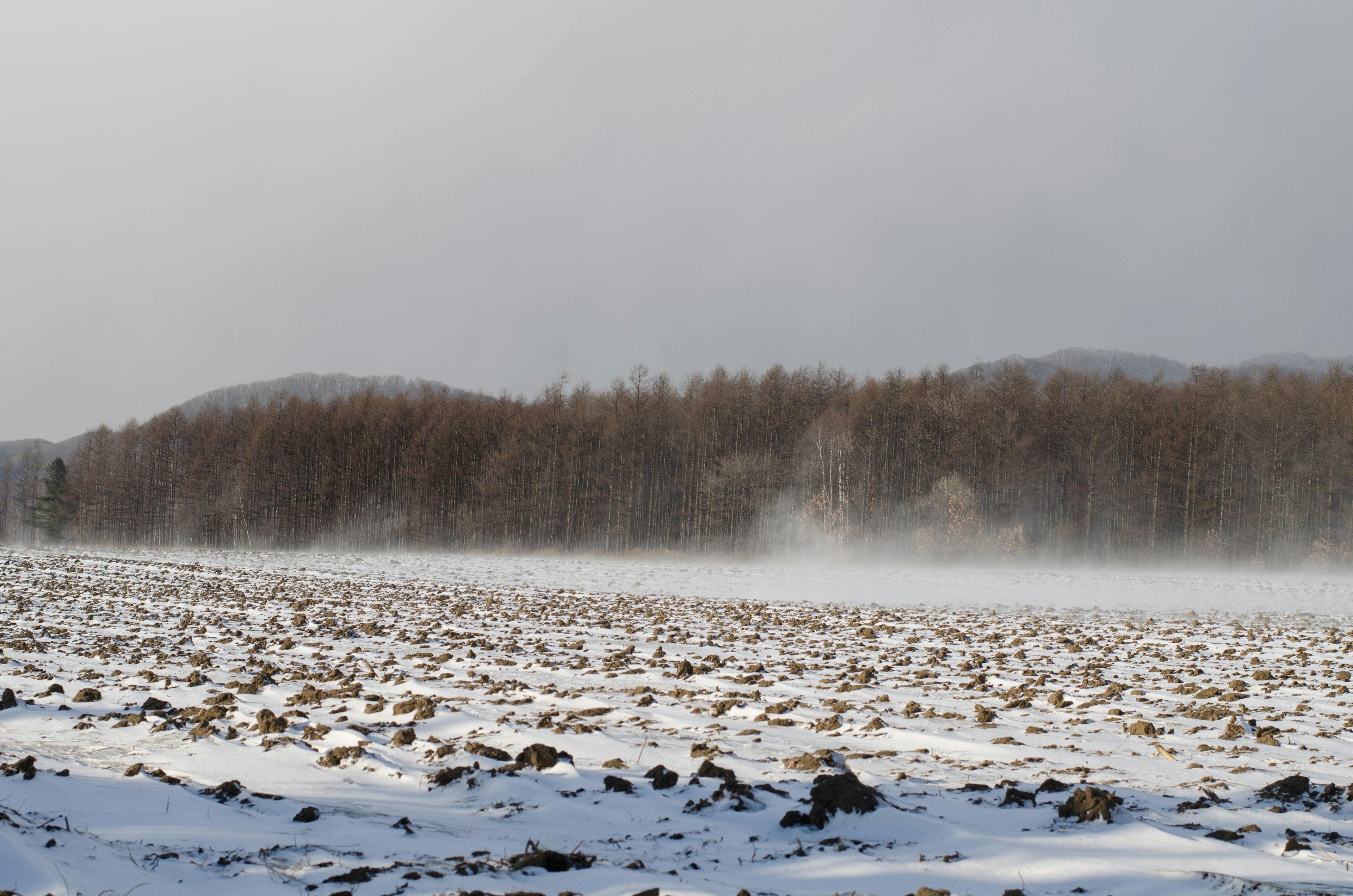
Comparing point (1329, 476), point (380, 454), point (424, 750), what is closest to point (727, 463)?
point (380, 454)

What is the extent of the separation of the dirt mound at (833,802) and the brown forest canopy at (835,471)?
137ft

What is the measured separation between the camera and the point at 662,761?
18.0 ft

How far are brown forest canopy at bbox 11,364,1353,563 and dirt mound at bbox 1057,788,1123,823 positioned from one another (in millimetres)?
41555

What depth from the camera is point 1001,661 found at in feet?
33.1

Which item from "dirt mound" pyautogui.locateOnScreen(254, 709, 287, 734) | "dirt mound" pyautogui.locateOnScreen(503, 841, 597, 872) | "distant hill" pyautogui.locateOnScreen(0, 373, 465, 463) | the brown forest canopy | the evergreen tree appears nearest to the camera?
"dirt mound" pyautogui.locateOnScreen(503, 841, 597, 872)

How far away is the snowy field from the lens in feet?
11.5

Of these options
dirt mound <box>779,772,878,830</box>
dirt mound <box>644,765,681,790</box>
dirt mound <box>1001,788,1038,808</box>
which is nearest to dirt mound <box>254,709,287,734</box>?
dirt mound <box>644,765,681,790</box>

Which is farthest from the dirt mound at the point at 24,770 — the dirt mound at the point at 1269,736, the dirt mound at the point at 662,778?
the dirt mound at the point at 1269,736

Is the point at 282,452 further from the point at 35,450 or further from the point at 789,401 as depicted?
the point at 35,450

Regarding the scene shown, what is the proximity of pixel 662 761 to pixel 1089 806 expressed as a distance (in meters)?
2.72

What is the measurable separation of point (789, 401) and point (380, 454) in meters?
35.2

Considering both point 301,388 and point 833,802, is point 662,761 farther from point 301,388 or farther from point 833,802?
point 301,388

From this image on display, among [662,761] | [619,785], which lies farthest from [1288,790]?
[619,785]

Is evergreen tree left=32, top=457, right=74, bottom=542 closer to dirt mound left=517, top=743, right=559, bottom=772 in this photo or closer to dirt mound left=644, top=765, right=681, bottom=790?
dirt mound left=517, top=743, right=559, bottom=772
